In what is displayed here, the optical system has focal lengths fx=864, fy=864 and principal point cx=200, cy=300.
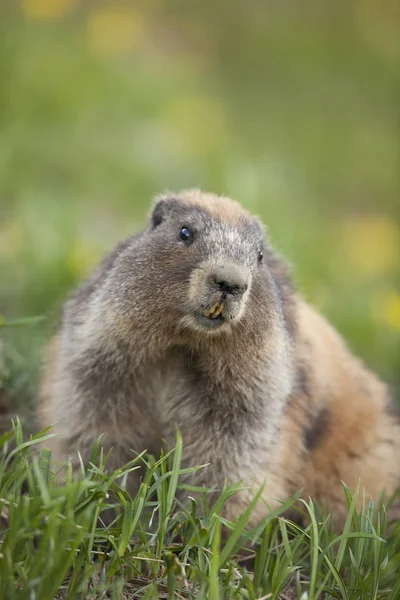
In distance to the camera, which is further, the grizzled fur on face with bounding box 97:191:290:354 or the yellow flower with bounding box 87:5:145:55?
the yellow flower with bounding box 87:5:145:55

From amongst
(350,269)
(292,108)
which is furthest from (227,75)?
(350,269)

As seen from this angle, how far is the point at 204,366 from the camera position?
16.1 feet

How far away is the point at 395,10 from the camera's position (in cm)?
1708

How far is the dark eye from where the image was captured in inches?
189

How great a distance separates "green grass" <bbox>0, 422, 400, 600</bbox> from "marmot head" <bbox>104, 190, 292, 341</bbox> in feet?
2.24

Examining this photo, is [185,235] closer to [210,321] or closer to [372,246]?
[210,321]

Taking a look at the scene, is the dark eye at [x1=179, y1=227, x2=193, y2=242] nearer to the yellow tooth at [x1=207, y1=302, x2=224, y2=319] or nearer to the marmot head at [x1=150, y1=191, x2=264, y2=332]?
the marmot head at [x1=150, y1=191, x2=264, y2=332]

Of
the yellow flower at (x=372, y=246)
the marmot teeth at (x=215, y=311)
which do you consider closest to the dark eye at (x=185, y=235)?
the marmot teeth at (x=215, y=311)

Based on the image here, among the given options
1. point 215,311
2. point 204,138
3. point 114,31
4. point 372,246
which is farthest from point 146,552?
point 114,31

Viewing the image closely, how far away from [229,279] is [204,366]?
712 mm

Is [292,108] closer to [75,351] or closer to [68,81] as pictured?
[68,81]

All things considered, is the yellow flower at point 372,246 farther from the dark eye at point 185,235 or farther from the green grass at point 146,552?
the green grass at point 146,552

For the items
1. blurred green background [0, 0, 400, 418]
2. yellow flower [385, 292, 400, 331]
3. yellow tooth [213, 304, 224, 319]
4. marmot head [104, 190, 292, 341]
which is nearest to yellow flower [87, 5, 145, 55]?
blurred green background [0, 0, 400, 418]

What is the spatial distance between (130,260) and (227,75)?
11.6 metres
